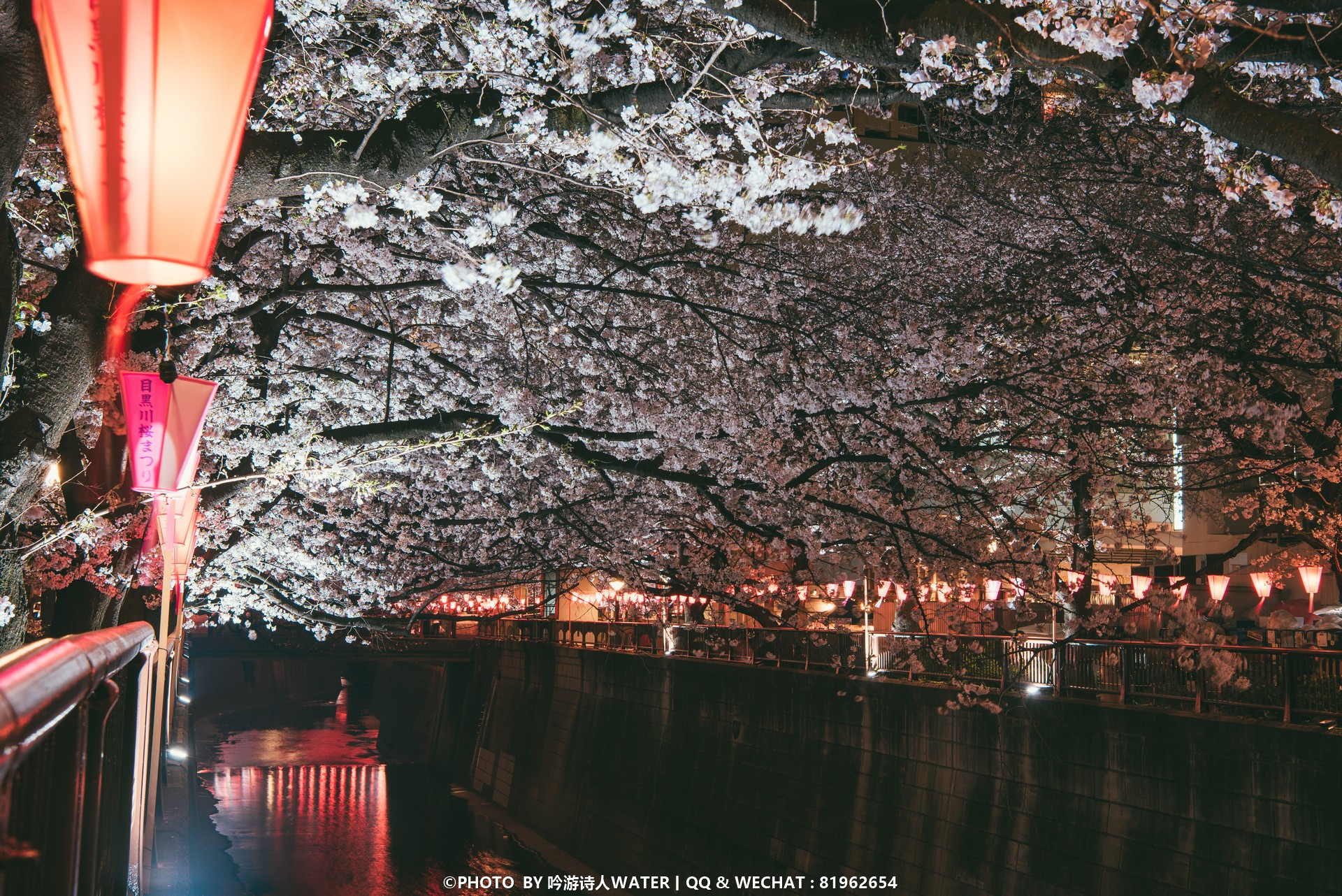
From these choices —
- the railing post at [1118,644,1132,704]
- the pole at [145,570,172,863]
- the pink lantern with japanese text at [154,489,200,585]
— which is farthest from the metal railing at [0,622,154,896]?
the railing post at [1118,644,1132,704]

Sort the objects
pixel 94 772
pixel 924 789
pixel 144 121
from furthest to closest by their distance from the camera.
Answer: pixel 924 789 → pixel 94 772 → pixel 144 121

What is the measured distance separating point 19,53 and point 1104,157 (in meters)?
15.0

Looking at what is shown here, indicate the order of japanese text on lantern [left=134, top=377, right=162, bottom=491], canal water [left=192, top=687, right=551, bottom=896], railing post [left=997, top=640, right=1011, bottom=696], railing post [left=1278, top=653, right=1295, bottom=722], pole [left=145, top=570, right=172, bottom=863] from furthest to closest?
1. canal water [left=192, top=687, right=551, bottom=896]
2. railing post [left=997, top=640, right=1011, bottom=696]
3. railing post [left=1278, top=653, right=1295, bottom=722]
4. japanese text on lantern [left=134, top=377, right=162, bottom=491]
5. pole [left=145, top=570, right=172, bottom=863]

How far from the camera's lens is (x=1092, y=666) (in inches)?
517

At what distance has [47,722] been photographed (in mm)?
1338

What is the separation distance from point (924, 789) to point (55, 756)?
49.6 ft

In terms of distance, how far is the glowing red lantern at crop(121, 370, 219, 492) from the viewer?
7.12 m

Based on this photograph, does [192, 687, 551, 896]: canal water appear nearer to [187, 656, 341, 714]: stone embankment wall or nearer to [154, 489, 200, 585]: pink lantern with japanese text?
[187, 656, 341, 714]: stone embankment wall

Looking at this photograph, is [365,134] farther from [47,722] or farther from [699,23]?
[47,722]

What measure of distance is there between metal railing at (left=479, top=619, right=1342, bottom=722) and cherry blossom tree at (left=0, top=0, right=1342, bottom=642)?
45.9 inches

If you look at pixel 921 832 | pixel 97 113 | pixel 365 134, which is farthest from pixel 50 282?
pixel 921 832

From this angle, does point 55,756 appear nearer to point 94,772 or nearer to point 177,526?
point 94,772

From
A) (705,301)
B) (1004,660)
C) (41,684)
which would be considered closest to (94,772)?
(41,684)

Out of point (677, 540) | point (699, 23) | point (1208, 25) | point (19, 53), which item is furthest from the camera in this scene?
point (677, 540)
